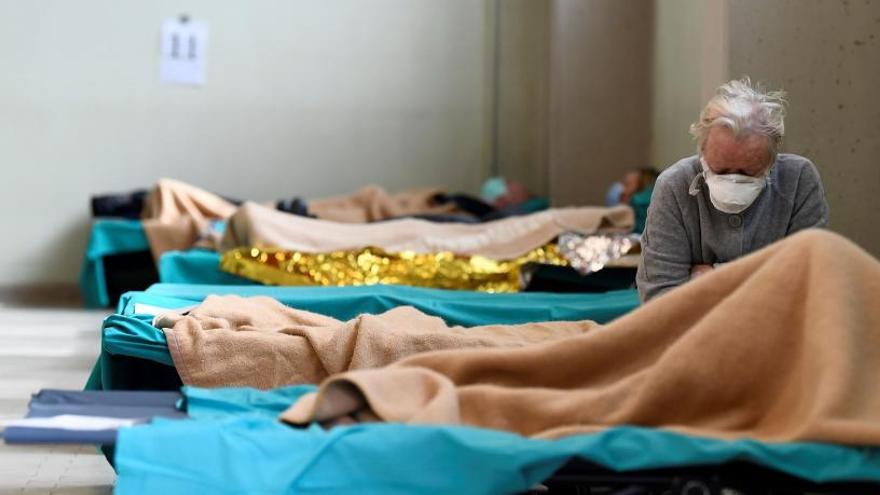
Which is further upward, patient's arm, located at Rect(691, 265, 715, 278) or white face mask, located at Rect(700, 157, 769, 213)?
white face mask, located at Rect(700, 157, 769, 213)

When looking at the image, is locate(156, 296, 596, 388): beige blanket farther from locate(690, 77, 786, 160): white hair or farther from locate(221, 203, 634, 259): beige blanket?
locate(221, 203, 634, 259): beige blanket

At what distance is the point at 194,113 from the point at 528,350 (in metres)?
5.51

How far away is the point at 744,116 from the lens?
3346mm

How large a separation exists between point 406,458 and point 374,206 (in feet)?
14.9

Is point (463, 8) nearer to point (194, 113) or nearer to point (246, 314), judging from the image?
point (194, 113)

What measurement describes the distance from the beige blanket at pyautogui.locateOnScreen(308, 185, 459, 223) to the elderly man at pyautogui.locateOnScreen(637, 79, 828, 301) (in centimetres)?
333

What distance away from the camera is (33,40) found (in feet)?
25.8

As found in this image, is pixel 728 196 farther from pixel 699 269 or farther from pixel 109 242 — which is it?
pixel 109 242

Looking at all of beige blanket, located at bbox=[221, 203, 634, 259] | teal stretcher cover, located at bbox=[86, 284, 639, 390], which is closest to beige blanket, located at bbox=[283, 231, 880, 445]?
teal stretcher cover, located at bbox=[86, 284, 639, 390]

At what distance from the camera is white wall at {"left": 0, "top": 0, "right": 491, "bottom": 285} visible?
7895mm

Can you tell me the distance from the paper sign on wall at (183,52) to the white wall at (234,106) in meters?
0.05

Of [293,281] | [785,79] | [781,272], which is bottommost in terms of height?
[293,281]

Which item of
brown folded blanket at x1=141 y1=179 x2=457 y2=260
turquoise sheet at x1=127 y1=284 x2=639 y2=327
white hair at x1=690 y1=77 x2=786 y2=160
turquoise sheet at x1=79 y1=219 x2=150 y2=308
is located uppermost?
white hair at x1=690 y1=77 x2=786 y2=160

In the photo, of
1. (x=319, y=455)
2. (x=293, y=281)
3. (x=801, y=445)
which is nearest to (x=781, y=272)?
(x=801, y=445)
